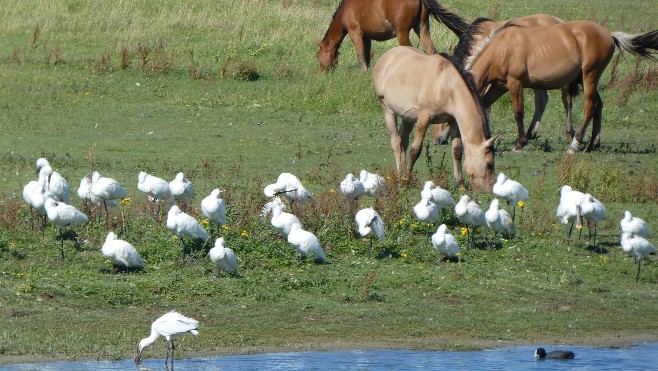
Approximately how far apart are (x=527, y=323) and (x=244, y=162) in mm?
7106

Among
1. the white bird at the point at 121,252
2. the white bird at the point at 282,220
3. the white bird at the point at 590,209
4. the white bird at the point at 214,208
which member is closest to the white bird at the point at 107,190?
the white bird at the point at 214,208

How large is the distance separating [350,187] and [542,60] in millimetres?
6617

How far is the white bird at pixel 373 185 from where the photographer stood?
13359 millimetres

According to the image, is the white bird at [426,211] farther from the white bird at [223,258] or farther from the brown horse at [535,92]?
the brown horse at [535,92]

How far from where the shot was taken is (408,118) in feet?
52.4

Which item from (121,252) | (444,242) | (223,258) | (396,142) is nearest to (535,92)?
(396,142)

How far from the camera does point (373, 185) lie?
13.4 m

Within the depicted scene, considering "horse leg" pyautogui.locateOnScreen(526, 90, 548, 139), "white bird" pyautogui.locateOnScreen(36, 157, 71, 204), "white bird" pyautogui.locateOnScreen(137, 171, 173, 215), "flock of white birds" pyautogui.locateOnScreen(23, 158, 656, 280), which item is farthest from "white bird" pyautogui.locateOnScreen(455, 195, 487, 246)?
"horse leg" pyautogui.locateOnScreen(526, 90, 548, 139)

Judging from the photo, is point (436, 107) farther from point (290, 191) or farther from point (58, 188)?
point (58, 188)

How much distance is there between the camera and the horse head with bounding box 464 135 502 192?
48.5 feet

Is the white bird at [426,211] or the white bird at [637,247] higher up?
the white bird at [426,211]

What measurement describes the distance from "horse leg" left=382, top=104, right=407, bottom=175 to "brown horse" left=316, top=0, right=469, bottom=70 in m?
6.13

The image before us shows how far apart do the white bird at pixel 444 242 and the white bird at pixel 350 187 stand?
1305 millimetres

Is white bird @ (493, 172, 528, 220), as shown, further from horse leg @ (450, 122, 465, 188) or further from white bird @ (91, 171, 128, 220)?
white bird @ (91, 171, 128, 220)
